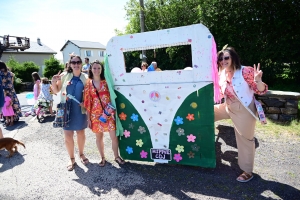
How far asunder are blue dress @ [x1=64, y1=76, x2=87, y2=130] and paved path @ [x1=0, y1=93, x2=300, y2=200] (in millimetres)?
739

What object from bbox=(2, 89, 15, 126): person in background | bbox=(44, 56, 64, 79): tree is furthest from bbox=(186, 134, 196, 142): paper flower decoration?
bbox=(44, 56, 64, 79): tree

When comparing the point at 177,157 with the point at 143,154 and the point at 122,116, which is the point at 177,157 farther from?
the point at 122,116

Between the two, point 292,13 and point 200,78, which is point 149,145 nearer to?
point 200,78

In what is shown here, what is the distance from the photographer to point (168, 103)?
3055 mm

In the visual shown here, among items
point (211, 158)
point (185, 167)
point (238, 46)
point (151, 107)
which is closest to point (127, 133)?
point (151, 107)

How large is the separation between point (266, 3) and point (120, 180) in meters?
8.62

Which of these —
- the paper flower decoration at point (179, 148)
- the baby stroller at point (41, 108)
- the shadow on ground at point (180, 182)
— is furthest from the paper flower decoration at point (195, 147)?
the baby stroller at point (41, 108)

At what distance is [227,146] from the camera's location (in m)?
4.02

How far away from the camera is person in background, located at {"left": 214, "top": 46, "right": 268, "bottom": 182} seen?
2.69 metres

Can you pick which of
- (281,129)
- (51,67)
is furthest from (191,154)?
(51,67)

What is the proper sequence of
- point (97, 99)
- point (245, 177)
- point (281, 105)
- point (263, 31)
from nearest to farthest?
1. point (245, 177)
2. point (97, 99)
3. point (281, 105)
4. point (263, 31)

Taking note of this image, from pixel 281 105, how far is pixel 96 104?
4.32 m

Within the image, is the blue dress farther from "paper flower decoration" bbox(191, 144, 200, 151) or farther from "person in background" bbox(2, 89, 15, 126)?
"person in background" bbox(2, 89, 15, 126)

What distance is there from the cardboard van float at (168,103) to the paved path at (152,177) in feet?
0.74
